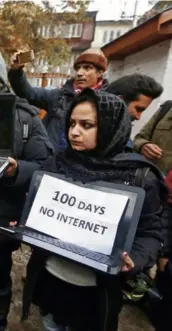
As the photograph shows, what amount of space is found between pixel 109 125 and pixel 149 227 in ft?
1.34

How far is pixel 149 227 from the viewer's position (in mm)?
1398

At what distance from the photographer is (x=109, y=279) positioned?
1.42 metres

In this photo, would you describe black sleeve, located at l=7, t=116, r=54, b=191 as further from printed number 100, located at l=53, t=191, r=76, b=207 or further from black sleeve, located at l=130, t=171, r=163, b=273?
black sleeve, located at l=130, t=171, r=163, b=273

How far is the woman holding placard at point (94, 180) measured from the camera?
1394 millimetres

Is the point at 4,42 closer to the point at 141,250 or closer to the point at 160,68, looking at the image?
the point at 160,68

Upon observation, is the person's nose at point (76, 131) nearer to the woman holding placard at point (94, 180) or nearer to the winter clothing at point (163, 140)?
the woman holding placard at point (94, 180)

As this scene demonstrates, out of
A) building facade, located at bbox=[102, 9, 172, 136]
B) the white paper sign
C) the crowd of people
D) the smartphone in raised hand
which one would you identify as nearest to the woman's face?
the crowd of people

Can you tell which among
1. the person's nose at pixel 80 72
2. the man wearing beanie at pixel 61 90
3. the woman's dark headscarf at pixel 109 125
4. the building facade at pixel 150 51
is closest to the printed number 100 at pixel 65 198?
the woman's dark headscarf at pixel 109 125

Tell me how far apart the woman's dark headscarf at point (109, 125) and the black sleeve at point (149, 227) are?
0.17m

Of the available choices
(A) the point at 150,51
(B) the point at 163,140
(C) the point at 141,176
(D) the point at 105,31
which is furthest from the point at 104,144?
(D) the point at 105,31

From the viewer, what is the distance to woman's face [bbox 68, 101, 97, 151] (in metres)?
1.43

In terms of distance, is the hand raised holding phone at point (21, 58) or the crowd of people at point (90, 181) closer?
the crowd of people at point (90, 181)

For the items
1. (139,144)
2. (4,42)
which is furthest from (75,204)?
(4,42)

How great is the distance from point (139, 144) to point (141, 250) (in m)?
0.89
